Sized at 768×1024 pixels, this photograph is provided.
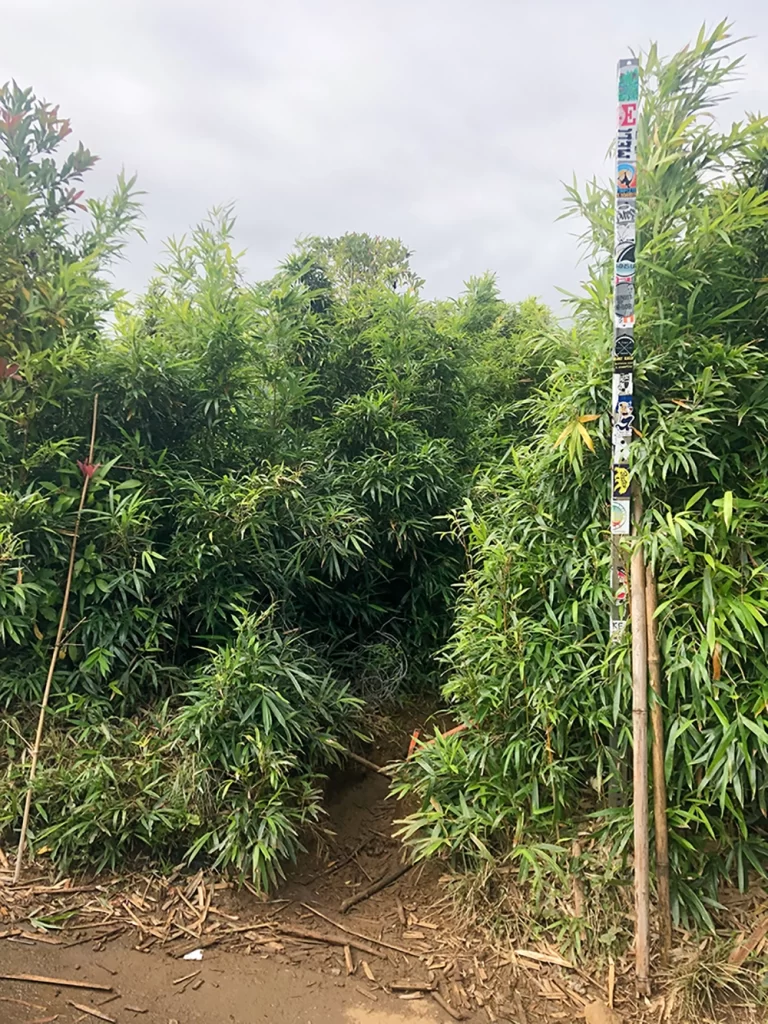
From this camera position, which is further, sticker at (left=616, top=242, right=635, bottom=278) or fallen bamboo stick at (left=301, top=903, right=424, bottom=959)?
fallen bamboo stick at (left=301, top=903, right=424, bottom=959)

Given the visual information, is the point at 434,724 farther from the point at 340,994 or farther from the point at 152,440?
the point at 152,440

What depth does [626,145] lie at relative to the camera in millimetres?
1848

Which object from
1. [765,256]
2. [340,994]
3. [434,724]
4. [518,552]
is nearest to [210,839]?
[340,994]

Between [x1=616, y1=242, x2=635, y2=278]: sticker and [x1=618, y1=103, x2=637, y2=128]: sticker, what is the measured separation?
14.0 inches

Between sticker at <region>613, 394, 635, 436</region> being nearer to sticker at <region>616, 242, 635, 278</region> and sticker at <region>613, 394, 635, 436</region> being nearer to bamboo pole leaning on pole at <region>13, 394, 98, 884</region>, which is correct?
sticker at <region>616, 242, 635, 278</region>

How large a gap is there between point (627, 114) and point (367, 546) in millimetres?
2211

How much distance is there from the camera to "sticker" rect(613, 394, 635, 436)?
6.26ft

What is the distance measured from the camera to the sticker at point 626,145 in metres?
1.84

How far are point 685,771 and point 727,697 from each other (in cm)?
27

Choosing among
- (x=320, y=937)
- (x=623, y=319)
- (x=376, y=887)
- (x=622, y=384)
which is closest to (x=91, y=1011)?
(x=320, y=937)

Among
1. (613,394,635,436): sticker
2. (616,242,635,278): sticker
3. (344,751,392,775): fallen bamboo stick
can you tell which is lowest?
(344,751,392,775): fallen bamboo stick

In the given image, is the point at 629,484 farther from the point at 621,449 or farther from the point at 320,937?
the point at 320,937

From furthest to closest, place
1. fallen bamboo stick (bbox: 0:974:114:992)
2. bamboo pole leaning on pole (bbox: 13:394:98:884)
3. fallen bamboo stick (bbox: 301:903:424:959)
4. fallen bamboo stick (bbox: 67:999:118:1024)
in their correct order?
bamboo pole leaning on pole (bbox: 13:394:98:884)
fallen bamboo stick (bbox: 301:903:424:959)
fallen bamboo stick (bbox: 0:974:114:992)
fallen bamboo stick (bbox: 67:999:118:1024)

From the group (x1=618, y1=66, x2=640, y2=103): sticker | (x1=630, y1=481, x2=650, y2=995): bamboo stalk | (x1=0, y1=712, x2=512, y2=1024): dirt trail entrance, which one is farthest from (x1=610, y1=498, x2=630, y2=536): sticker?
(x1=0, y1=712, x2=512, y2=1024): dirt trail entrance
